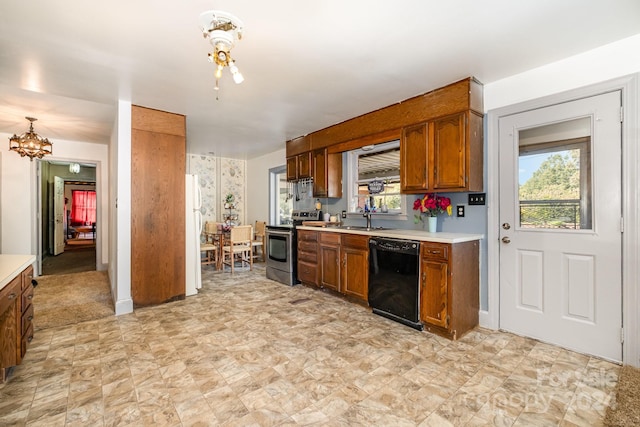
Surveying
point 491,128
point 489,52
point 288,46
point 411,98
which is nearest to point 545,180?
point 491,128

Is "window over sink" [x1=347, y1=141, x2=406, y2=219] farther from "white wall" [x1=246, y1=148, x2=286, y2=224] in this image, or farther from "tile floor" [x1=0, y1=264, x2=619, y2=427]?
"white wall" [x1=246, y1=148, x2=286, y2=224]

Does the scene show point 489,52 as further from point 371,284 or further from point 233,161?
point 233,161

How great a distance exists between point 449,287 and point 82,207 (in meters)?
14.2

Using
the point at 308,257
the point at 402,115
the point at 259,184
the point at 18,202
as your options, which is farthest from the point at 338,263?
the point at 18,202

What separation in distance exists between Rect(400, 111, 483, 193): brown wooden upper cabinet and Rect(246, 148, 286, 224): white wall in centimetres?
346

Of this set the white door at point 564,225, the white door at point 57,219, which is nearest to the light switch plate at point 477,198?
the white door at point 564,225

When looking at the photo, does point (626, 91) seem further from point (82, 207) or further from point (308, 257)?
point (82, 207)

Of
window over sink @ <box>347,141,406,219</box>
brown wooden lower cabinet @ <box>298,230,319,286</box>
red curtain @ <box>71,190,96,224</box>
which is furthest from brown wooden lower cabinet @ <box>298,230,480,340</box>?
red curtain @ <box>71,190,96,224</box>

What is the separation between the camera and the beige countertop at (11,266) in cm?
181

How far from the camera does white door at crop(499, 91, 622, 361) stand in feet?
7.63

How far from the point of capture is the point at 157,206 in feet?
12.0

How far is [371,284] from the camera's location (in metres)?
3.43

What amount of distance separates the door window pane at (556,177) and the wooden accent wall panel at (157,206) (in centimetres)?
393

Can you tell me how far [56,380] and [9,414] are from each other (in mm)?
354
